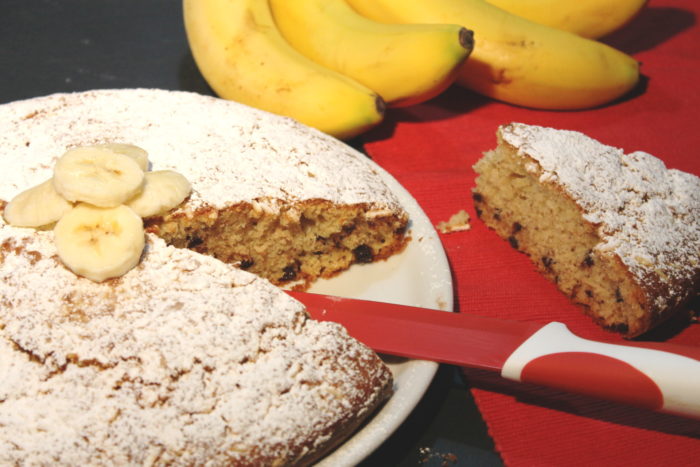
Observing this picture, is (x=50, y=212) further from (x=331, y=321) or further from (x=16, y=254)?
(x=331, y=321)

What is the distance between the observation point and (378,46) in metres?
2.05

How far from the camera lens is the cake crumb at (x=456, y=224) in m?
1.90

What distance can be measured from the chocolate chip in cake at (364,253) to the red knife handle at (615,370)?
521mm

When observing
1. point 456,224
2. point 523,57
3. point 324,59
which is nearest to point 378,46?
point 324,59

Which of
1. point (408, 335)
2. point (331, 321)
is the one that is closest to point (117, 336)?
point (331, 321)

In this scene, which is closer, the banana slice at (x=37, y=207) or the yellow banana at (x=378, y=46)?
the banana slice at (x=37, y=207)

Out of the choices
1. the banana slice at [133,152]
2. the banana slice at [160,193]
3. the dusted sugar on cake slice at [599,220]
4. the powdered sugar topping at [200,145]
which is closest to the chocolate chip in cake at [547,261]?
the dusted sugar on cake slice at [599,220]

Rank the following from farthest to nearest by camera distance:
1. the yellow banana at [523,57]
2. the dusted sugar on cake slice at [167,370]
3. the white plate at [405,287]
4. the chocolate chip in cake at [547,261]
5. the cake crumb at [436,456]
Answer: the yellow banana at [523,57], the chocolate chip in cake at [547,261], the cake crumb at [436,456], the white plate at [405,287], the dusted sugar on cake slice at [167,370]

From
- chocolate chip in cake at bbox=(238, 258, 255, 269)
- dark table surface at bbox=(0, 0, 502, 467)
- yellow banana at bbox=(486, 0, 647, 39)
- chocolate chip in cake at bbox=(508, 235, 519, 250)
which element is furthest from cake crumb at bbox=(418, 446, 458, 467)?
yellow banana at bbox=(486, 0, 647, 39)

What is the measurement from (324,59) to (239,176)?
0.78 m

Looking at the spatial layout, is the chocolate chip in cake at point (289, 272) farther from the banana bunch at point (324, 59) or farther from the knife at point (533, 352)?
the banana bunch at point (324, 59)

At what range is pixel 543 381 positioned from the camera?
1.23m

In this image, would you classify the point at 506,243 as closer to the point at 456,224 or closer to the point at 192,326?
the point at 456,224

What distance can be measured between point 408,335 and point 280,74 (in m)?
1.03
